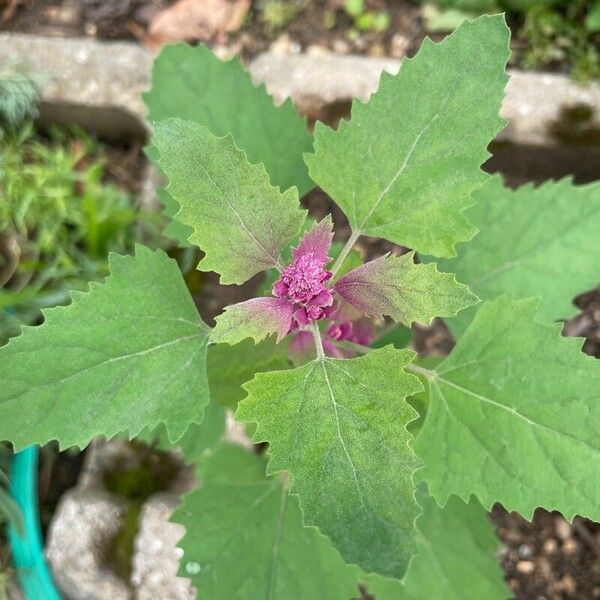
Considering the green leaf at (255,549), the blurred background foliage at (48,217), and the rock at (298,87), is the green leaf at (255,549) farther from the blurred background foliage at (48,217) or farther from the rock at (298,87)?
the rock at (298,87)

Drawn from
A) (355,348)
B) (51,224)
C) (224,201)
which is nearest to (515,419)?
(355,348)

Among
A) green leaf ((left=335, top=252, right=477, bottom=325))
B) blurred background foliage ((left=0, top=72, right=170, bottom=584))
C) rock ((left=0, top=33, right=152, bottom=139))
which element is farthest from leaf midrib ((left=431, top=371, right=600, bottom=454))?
rock ((left=0, top=33, right=152, bottom=139))

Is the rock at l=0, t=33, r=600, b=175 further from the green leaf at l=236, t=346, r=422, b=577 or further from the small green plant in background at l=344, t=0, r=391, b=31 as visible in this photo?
the green leaf at l=236, t=346, r=422, b=577

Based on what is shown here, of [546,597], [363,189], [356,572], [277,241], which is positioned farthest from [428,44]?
[546,597]

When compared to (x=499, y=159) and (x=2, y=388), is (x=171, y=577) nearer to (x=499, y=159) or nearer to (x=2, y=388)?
(x=2, y=388)

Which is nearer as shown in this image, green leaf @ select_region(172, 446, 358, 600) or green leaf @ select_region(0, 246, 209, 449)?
green leaf @ select_region(0, 246, 209, 449)

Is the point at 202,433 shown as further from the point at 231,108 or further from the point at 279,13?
the point at 279,13
